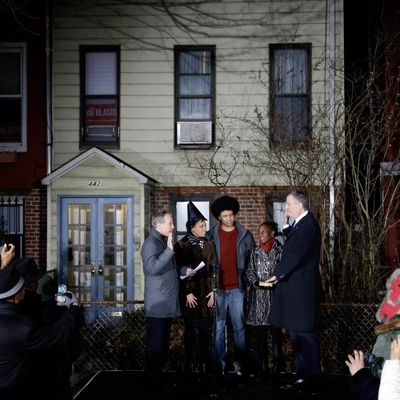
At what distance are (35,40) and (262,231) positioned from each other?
7.61 m

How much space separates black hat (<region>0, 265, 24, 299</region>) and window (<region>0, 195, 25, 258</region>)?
29.7 ft

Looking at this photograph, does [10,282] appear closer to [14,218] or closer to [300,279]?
[300,279]

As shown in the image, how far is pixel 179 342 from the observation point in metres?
9.16

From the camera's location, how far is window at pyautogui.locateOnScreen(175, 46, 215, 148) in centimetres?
1352

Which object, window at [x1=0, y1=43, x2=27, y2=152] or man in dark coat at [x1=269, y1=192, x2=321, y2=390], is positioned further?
window at [x1=0, y1=43, x2=27, y2=152]

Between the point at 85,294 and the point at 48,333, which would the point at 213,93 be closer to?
the point at 85,294

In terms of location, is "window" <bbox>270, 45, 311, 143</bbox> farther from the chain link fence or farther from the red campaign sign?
the chain link fence

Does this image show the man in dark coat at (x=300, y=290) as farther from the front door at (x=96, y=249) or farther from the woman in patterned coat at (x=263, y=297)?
the front door at (x=96, y=249)

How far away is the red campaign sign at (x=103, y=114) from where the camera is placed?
536 inches

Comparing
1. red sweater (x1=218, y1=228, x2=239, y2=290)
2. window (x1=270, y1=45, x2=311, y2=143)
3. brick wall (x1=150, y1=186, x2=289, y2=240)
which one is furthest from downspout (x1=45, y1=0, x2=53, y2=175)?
red sweater (x1=218, y1=228, x2=239, y2=290)

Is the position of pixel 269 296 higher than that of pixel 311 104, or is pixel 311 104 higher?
pixel 311 104

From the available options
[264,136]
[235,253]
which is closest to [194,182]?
[264,136]

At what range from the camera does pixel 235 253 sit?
27.3ft

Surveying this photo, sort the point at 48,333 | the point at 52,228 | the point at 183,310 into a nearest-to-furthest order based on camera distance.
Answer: the point at 48,333
the point at 183,310
the point at 52,228
